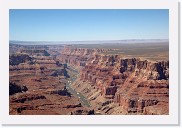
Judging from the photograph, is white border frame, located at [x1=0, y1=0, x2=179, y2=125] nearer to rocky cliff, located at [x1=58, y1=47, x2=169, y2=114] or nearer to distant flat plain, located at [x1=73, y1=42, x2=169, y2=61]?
distant flat plain, located at [x1=73, y1=42, x2=169, y2=61]

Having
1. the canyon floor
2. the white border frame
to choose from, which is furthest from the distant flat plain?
the white border frame
